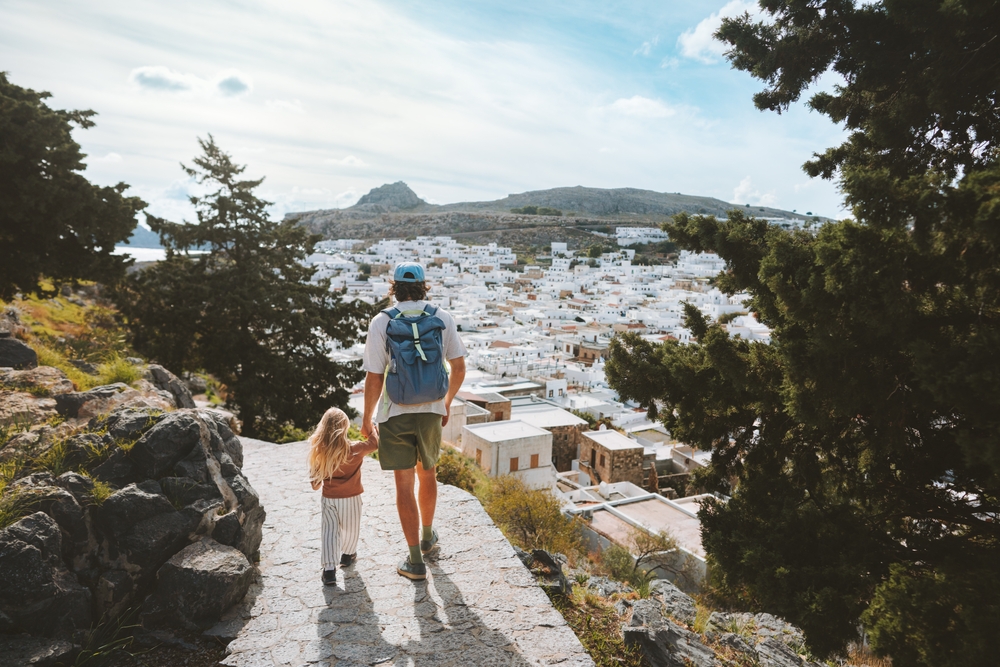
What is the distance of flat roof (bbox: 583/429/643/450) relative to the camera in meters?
19.1

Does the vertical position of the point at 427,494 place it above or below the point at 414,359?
below

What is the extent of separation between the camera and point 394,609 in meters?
3.02

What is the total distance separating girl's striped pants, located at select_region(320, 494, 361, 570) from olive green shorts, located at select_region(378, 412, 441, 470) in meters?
0.48

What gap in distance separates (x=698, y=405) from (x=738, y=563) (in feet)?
4.37

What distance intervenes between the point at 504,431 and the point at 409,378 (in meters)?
14.2

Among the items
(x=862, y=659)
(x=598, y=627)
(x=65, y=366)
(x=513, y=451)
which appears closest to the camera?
(x=598, y=627)

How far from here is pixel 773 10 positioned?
4.67 metres

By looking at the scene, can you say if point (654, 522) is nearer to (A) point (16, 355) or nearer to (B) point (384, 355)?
(B) point (384, 355)

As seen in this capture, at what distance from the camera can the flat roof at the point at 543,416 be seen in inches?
813

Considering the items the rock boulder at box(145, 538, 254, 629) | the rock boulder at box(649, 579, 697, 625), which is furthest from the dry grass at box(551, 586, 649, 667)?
the rock boulder at box(145, 538, 254, 629)

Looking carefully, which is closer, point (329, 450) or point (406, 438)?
point (406, 438)

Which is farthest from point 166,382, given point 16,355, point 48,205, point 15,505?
point 15,505

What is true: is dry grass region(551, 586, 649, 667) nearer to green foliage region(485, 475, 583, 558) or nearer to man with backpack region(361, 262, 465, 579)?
man with backpack region(361, 262, 465, 579)

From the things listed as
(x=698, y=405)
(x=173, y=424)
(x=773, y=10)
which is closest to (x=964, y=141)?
(x=773, y=10)
